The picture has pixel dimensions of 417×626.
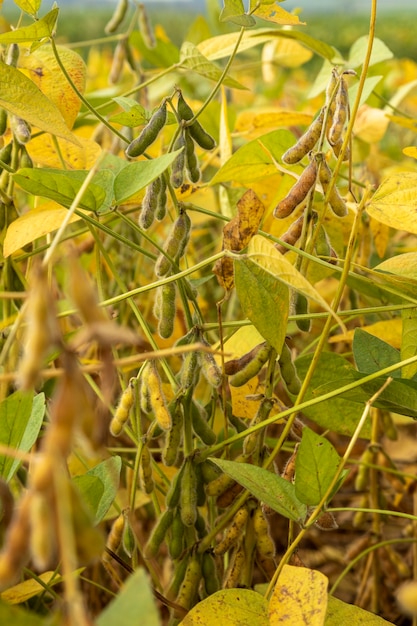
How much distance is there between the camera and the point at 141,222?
0.66 metres

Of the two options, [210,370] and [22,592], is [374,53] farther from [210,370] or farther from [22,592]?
[22,592]

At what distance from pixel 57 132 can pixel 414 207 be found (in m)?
0.31

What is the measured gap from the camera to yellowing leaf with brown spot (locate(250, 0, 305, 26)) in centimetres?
74

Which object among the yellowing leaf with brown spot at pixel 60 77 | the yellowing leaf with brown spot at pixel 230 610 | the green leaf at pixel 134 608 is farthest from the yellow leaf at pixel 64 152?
the green leaf at pixel 134 608

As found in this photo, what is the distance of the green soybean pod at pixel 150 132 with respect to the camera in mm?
658

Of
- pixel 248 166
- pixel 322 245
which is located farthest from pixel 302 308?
pixel 248 166

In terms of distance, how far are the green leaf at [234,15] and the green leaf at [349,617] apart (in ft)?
1.65

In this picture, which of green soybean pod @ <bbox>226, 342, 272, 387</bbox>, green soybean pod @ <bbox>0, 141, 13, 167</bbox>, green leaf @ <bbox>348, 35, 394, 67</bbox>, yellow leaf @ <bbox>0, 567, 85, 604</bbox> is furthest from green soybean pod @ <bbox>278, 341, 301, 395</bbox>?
green leaf @ <bbox>348, 35, 394, 67</bbox>

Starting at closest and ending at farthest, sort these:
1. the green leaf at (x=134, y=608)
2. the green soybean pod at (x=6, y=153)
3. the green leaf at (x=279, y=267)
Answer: the green leaf at (x=134, y=608), the green leaf at (x=279, y=267), the green soybean pod at (x=6, y=153)

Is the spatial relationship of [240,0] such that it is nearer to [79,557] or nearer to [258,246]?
[258,246]

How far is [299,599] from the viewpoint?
52 centimetres

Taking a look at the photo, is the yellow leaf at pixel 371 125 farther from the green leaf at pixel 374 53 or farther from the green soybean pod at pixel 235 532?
the green soybean pod at pixel 235 532

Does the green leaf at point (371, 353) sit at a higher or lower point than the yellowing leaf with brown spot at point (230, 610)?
higher

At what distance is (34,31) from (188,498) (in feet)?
1.47
